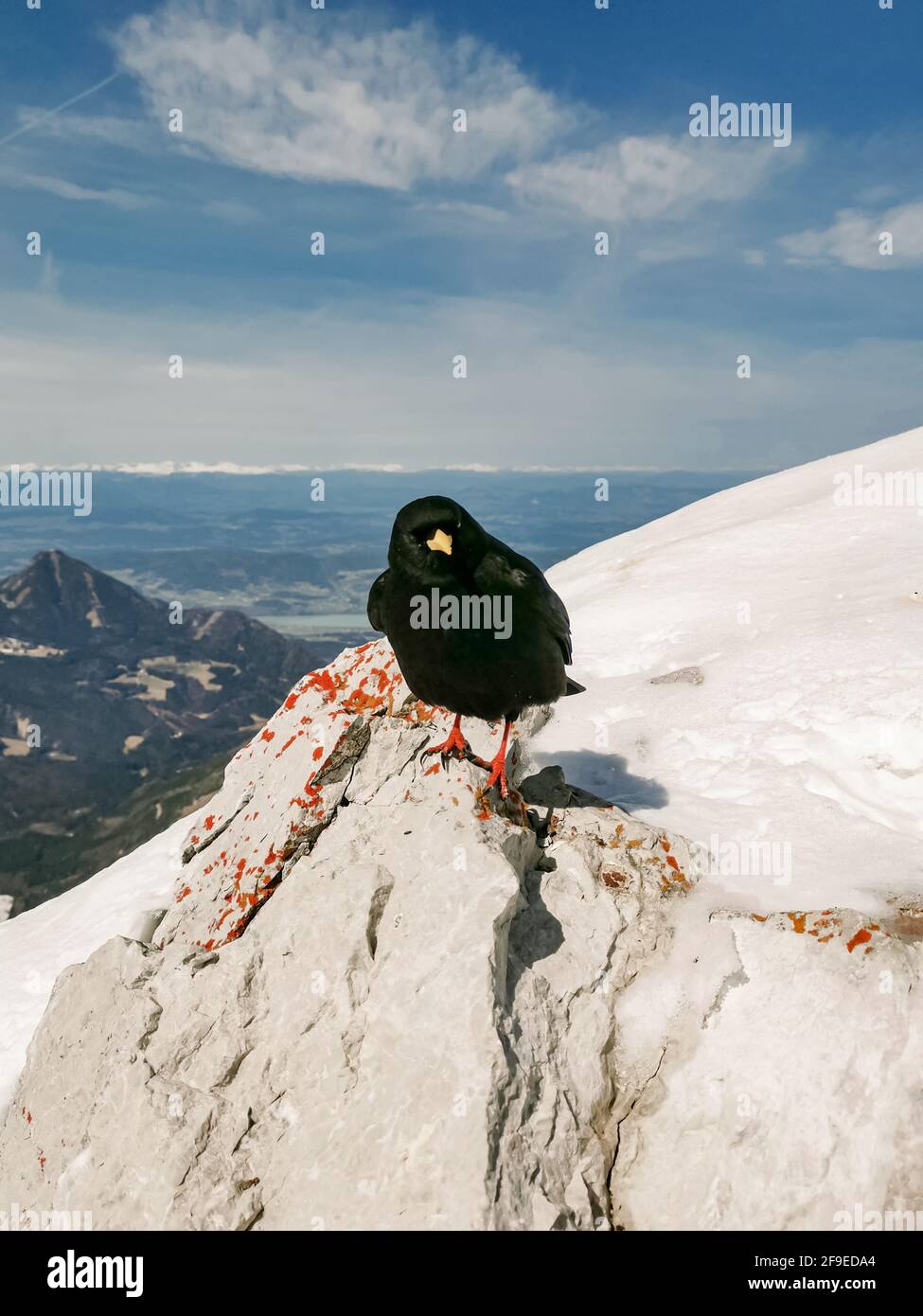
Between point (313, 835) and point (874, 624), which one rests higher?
point (874, 624)

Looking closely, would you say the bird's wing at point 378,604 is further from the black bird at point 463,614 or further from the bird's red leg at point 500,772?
the bird's red leg at point 500,772

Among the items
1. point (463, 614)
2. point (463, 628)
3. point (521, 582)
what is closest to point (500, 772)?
point (463, 628)

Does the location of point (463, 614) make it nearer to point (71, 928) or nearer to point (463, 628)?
point (463, 628)

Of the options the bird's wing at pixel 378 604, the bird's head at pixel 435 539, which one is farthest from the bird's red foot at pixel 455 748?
the bird's head at pixel 435 539

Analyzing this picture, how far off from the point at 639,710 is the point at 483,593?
6.30 meters

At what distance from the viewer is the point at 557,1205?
6438 millimetres

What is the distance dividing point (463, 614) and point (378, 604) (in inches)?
51.2

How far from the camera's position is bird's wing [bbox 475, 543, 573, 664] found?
805 cm

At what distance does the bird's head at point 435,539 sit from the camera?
24.6 ft

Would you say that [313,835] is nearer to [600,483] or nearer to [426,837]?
[426,837]

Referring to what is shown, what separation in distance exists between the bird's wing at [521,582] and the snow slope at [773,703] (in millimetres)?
2972

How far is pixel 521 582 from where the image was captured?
328 inches

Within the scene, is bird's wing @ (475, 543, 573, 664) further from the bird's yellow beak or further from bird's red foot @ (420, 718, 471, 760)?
bird's red foot @ (420, 718, 471, 760)
